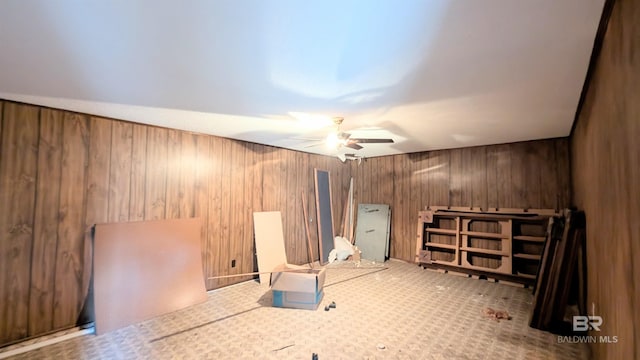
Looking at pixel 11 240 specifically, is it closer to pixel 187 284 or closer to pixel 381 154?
pixel 187 284

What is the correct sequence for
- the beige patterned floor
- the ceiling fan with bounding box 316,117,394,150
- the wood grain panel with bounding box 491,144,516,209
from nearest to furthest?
the beige patterned floor
the ceiling fan with bounding box 316,117,394,150
the wood grain panel with bounding box 491,144,516,209

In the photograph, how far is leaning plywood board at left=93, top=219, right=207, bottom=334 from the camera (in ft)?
9.43

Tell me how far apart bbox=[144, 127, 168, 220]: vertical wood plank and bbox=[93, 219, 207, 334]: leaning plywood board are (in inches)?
6.4

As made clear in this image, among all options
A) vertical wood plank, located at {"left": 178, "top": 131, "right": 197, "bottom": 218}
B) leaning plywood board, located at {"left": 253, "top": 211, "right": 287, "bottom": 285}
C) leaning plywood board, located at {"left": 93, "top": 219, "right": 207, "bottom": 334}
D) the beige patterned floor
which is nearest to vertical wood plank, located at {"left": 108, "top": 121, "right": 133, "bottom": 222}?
leaning plywood board, located at {"left": 93, "top": 219, "right": 207, "bottom": 334}

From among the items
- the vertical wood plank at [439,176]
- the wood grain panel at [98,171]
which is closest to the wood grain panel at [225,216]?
the wood grain panel at [98,171]

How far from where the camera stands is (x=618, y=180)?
1447 millimetres

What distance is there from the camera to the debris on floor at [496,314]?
3055mm

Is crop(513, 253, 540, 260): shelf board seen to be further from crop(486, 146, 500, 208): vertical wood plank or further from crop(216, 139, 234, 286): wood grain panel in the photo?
crop(216, 139, 234, 286): wood grain panel

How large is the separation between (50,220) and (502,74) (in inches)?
166

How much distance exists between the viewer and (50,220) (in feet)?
8.98

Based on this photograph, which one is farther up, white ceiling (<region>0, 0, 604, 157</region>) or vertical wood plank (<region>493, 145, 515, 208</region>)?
white ceiling (<region>0, 0, 604, 157</region>)

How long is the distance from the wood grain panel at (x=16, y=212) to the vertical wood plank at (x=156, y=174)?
97 cm

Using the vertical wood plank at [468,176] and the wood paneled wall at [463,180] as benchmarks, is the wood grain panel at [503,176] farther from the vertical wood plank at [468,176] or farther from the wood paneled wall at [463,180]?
the vertical wood plank at [468,176]

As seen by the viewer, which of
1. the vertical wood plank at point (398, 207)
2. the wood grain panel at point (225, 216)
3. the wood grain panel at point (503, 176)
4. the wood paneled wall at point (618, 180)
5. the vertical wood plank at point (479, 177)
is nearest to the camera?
the wood paneled wall at point (618, 180)
